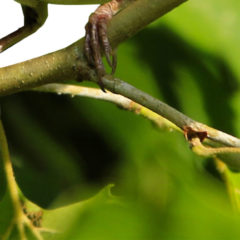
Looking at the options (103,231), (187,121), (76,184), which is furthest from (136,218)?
(76,184)

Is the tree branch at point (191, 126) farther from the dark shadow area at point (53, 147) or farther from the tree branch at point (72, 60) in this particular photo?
the dark shadow area at point (53, 147)

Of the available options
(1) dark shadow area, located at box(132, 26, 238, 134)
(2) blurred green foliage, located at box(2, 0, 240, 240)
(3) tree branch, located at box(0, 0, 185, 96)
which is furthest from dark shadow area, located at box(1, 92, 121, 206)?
(3) tree branch, located at box(0, 0, 185, 96)

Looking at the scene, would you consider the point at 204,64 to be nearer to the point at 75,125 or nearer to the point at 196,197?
the point at 75,125

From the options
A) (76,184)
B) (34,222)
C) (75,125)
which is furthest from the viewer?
(75,125)

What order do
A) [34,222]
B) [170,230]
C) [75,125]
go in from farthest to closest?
[75,125] → [34,222] → [170,230]

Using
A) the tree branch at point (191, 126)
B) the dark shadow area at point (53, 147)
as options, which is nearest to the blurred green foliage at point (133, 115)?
the dark shadow area at point (53, 147)

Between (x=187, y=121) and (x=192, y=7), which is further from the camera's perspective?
(x=192, y=7)

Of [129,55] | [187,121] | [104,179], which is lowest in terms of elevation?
[104,179]

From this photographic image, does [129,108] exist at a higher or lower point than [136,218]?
lower
